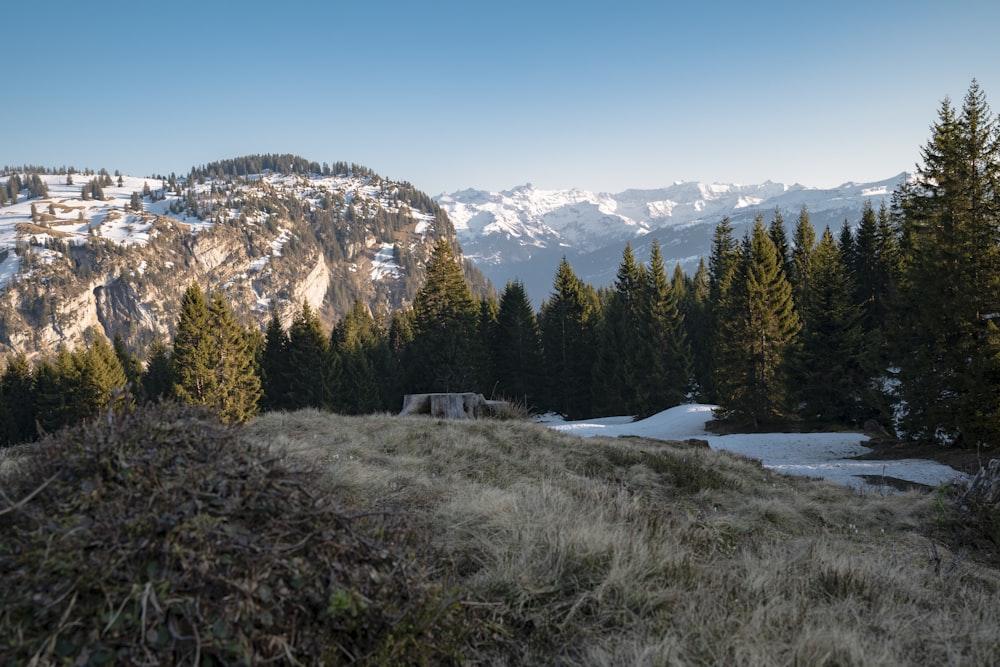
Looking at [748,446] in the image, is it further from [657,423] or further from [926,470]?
[657,423]

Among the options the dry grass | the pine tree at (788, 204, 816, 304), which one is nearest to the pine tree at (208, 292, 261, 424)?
the dry grass

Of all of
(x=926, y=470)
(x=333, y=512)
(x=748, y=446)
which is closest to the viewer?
(x=333, y=512)

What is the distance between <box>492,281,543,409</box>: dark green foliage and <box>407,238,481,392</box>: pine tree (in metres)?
4.24

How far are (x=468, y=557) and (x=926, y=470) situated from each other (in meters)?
17.1

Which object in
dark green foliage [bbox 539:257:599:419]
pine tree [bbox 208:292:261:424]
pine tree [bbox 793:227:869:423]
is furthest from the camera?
dark green foliage [bbox 539:257:599:419]

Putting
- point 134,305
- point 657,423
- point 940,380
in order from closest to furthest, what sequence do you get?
point 940,380
point 657,423
point 134,305

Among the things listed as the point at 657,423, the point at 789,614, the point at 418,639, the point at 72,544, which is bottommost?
the point at 657,423

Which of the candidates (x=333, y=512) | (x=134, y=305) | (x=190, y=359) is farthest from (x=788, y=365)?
(x=134, y=305)

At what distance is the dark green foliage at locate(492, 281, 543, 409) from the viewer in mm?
44062

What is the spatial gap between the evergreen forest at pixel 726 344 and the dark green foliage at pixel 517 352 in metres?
0.12

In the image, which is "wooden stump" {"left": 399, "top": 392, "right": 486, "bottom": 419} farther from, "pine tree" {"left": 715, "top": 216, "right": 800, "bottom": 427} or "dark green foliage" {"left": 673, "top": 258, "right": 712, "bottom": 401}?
"dark green foliage" {"left": 673, "top": 258, "right": 712, "bottom": 401}

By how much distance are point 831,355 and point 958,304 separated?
10.3 m

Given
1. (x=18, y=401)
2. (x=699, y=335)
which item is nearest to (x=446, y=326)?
(x=699, y=335)

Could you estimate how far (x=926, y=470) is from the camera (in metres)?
15.3
